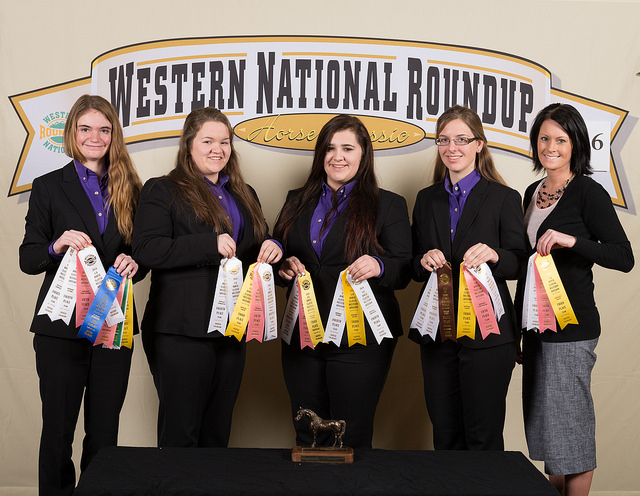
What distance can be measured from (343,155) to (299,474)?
1.29m

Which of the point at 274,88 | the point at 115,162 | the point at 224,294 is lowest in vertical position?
the point at 224,294

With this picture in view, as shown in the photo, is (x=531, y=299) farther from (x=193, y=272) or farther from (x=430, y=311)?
(x=193, y=272)

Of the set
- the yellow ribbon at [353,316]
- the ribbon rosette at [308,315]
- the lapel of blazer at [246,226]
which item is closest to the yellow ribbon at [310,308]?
the ribbon rosette at [308,315]

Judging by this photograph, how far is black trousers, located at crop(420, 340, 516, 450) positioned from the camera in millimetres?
2484

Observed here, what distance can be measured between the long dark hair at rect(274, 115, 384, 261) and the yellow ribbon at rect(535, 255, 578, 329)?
586 millimetres

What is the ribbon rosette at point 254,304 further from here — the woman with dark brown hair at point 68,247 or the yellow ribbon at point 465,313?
the yellow ribbon at point 465,313

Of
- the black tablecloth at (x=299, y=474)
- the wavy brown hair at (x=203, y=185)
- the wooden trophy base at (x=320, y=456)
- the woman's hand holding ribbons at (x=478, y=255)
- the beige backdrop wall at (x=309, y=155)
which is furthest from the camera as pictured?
the beige backdrop wall at (x=309, y=155)

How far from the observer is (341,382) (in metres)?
2.58

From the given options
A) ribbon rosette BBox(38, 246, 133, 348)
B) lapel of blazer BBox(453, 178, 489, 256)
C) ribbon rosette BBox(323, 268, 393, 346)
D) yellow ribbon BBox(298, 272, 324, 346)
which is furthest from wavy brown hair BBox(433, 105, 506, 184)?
ribbon rosette BBox(38, 246, 133, 348)

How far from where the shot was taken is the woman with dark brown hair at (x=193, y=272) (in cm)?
247

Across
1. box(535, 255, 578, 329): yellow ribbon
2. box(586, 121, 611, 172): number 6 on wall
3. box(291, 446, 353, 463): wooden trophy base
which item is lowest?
box(291, 446, 353, 463): wooden trophy base

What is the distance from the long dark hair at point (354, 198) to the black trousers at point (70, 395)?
2.69ft

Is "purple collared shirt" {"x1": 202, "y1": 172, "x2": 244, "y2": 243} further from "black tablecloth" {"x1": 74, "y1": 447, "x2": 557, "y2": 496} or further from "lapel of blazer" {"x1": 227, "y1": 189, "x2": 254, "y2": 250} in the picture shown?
"black tablecloth" {"x1": 74, "y1": 447, "x2": 557, "y2": 496}

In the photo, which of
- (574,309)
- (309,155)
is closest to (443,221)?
(574,309)
